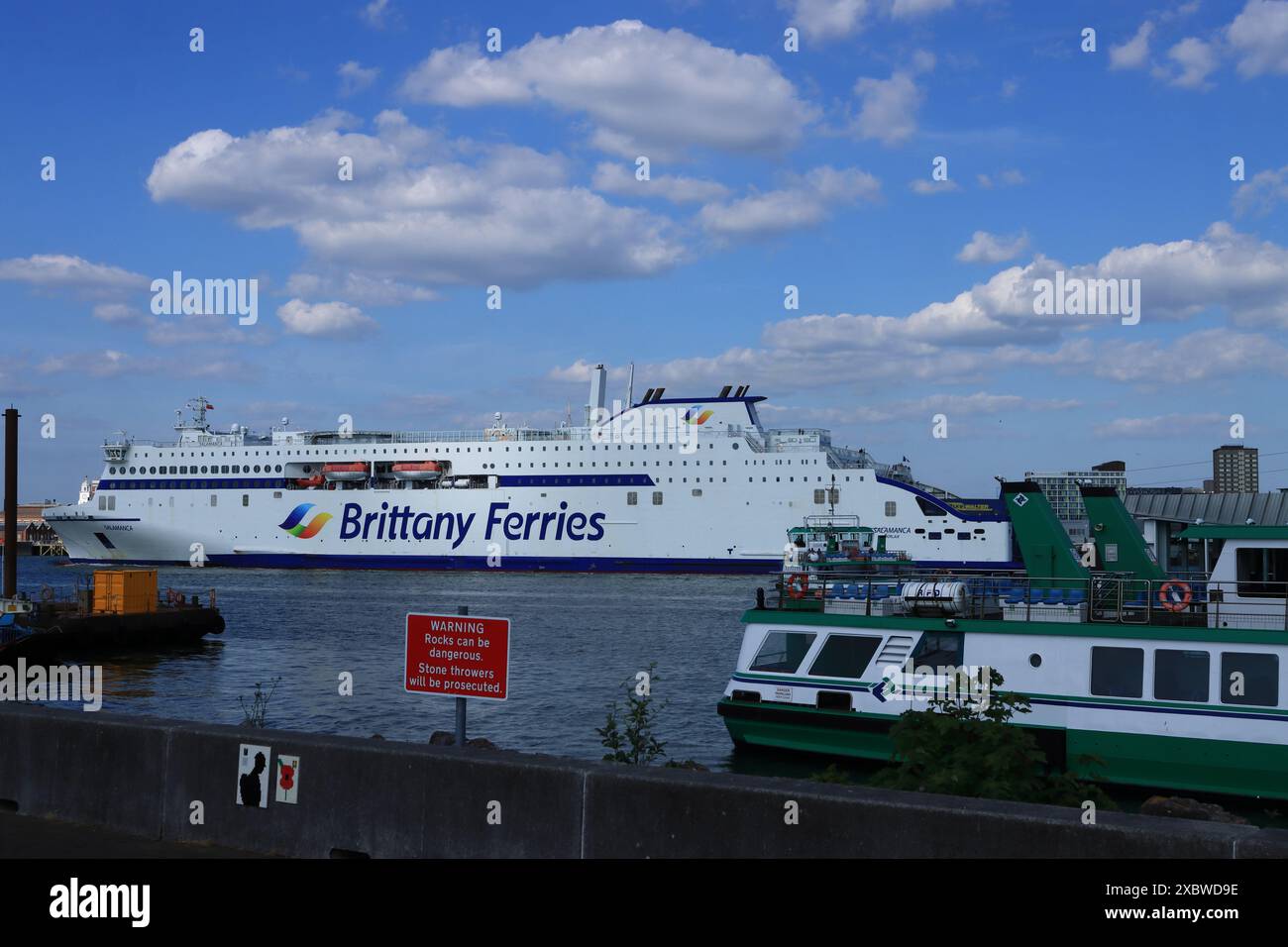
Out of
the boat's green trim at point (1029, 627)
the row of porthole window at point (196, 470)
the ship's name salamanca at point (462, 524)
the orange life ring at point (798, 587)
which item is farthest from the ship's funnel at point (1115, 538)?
the row of porthole window at point (196, 470)

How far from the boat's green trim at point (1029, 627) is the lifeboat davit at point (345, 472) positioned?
60463 mm

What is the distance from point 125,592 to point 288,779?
30.7 metres

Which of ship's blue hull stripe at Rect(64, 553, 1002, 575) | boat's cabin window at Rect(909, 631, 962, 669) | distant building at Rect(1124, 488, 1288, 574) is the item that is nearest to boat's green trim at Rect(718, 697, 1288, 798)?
boat's cabin window at Rect(909, 631, 962, 669)

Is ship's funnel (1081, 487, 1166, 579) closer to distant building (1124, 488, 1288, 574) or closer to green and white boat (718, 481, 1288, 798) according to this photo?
green and white boat (718, 481, 1288, 798)

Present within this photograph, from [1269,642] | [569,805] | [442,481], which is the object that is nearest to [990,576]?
[1269,642]

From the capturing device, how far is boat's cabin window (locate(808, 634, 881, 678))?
51.1 ft

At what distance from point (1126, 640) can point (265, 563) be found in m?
66.8

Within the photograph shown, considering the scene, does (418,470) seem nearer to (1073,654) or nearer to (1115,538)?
(1115,538)

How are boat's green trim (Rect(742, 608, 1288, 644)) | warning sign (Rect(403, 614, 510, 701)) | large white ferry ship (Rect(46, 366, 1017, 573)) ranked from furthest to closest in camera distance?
large white ferry ship (Rect(46, 366, 1017, 573))
boat's green trim (Rect(742, 608, 1288, 644))
warning sign (Rect(403, 614, 510, 701))

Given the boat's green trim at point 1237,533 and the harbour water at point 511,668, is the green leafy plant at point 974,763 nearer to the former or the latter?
the harbour water at point 511,668

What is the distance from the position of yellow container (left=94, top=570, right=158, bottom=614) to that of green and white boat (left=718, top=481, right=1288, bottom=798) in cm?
2363

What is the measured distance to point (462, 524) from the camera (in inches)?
2756
